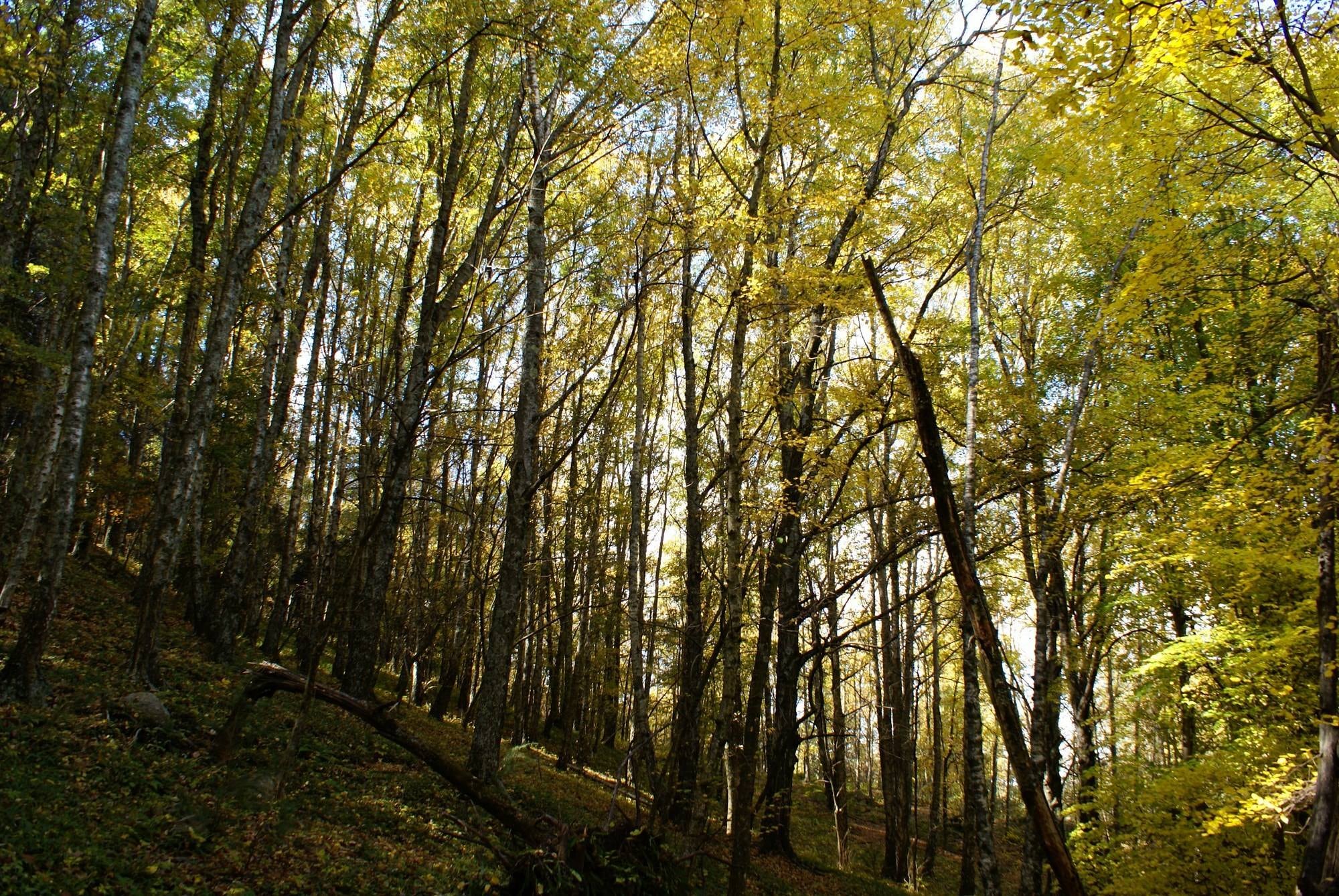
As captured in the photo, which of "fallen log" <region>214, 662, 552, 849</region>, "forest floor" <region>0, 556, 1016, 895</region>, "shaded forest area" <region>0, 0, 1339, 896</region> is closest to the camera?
"forest floor" <region>0, 556, 1016, 895</region>

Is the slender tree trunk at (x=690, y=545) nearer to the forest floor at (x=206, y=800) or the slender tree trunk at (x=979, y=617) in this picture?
the forest floor at (x=206, y=800)

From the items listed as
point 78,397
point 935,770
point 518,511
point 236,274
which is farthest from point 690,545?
point 935,770

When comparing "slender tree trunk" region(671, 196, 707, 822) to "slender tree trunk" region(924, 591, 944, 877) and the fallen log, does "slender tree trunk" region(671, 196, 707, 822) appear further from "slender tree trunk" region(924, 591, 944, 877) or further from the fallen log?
"slender tree trunk" region(924, 591, 944, 877)

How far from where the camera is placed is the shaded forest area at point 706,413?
5.77 m

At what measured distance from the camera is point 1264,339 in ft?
23.9

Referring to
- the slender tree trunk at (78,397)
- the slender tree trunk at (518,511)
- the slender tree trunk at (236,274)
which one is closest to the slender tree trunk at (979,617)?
the slender tree trunk at (518,511)

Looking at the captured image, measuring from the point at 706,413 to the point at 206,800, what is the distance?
1465cm

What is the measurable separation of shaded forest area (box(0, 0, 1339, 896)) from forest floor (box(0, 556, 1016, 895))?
0.20 feet

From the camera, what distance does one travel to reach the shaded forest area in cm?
577

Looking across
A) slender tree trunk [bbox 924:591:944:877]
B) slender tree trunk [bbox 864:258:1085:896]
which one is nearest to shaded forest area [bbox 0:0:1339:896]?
slender tree trunk [bbox 864:258:1085:896]

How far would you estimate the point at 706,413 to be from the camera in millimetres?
18953

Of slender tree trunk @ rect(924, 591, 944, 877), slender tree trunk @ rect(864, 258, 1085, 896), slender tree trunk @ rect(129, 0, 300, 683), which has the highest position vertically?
slender tree trunk @ rect(129, 0, 300, 683)

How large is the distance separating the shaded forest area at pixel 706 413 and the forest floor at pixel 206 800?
0.06m

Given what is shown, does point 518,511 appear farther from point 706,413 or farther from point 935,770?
point 935,770
